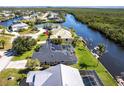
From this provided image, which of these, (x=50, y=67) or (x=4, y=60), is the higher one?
(x=50, y=67)

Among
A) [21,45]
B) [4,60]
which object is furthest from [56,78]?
[21,45]

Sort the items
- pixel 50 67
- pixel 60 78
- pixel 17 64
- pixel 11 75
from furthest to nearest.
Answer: pixel 17 64, pixel 11 75, pixel 50 67, pixel 60 78

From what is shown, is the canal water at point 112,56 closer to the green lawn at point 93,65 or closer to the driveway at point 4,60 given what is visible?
the green lawn at point 93,65

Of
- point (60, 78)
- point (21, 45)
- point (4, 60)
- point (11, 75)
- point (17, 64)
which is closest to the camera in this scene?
point (60, 78)

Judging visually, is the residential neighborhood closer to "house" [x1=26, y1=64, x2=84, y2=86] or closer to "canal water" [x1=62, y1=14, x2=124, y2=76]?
"house" [x1=26, y1=64, x2=84, y2=86]

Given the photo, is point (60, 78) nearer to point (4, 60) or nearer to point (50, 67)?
point (50, 67)

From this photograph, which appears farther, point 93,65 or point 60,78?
point 93,65
